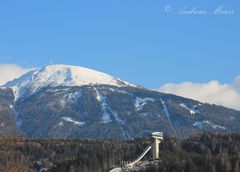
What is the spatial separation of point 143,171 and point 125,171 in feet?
20.7

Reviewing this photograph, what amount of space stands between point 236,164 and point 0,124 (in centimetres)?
12243

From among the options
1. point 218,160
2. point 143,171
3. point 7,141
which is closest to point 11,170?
point 7,141

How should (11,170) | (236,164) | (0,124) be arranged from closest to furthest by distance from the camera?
(0,124) → (11,170) → (236,164)

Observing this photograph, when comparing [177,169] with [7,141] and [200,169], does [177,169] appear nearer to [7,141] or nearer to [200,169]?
[200,169]

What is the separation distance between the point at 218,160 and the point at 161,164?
14280 mm

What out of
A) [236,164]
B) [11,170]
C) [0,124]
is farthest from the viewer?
[236,164]

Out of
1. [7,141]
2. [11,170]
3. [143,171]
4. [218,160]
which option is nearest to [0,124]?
[7,141]

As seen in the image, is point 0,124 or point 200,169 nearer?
point 0,124

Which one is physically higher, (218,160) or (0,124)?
(218,160)

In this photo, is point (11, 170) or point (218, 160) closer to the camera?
point (11, 170)

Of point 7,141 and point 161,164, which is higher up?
point 161,164

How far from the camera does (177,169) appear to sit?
645ft

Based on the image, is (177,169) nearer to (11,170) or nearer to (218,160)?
(218,160)

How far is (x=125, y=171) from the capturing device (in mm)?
192875
